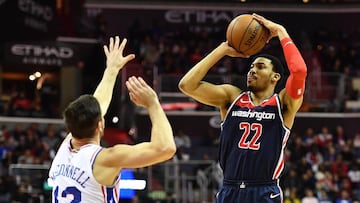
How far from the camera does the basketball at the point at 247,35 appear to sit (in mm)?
6082

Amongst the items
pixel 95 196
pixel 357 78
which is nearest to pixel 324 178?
pixel 357 78

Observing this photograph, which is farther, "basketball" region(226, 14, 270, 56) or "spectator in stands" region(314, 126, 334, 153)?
"spectator in stands" region(314, 126, 334, 153)

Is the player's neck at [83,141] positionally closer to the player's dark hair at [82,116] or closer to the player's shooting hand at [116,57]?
the player's dark hair at [82,116]

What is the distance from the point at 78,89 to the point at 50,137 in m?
6.01

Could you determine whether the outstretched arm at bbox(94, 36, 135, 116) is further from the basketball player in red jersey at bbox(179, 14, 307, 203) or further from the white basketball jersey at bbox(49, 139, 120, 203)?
the basketball player in red jersey at bbox(179, 14, 307, 203)

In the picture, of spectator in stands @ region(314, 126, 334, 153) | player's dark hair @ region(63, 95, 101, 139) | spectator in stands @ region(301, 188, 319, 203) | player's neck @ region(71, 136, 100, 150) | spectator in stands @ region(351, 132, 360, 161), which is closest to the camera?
player's dark hair @ region(63, 95, 101, 139)

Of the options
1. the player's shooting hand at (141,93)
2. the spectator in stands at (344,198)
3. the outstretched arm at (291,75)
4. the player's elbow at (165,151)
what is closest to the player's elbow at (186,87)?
the outstretched arm at (291,75)

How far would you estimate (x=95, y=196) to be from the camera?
444 centimetres

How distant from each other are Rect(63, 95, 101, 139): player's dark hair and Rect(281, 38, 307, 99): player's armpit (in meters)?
2.02

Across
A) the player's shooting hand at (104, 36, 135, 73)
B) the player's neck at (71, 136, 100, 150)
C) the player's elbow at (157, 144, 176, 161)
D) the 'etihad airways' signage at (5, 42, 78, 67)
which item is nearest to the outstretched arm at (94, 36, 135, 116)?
the player's shooting hand at (104, 36, 135, 73)

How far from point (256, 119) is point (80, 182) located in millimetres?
2067

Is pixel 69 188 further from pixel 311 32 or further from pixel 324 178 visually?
pixel 311 32

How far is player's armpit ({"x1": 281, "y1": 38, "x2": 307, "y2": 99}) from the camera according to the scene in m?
5.93

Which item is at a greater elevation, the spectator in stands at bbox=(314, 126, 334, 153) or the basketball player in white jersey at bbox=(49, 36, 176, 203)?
the basketball player in white jersey at bbox=(49, 36, 176, 203)
